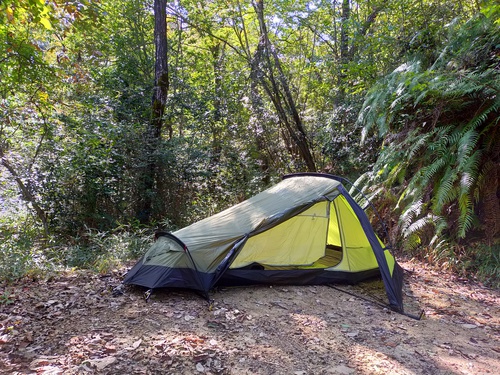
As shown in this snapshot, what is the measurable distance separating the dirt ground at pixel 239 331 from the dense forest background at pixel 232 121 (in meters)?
1.08

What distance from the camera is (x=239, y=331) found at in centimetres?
316

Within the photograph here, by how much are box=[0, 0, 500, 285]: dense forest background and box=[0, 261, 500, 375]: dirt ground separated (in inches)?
42.5

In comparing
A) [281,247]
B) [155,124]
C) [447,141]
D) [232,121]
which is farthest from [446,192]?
[155,124]

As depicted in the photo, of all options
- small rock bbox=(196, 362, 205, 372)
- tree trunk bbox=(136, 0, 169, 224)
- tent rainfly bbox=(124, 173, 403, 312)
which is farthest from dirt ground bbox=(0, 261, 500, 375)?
tree trunk bbox=(136, 0, 169, 224)

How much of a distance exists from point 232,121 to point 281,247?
566cm

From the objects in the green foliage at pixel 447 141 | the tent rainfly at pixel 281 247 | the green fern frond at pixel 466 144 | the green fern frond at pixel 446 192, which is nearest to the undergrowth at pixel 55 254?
the tent rainfly at pixel 281 247

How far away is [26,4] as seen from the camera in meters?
3.48

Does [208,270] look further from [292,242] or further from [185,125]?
[185,125]

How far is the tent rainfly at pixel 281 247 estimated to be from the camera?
3824 millimetres

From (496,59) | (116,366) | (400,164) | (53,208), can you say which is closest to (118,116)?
Result: (53,208)

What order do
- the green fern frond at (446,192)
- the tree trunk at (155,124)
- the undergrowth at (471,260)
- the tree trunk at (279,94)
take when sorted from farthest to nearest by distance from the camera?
the tree trunk at (279,94) → the tree trunk at (155,124) → the green fern frond at (446,192) → the undergrowth at (471,260)

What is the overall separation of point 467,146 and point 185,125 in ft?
21.2

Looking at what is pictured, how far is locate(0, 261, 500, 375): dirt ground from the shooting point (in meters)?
2.59

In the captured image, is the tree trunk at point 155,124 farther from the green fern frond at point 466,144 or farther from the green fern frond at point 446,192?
the green fern frond at point 466,144
